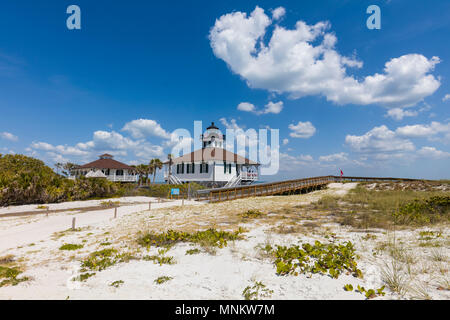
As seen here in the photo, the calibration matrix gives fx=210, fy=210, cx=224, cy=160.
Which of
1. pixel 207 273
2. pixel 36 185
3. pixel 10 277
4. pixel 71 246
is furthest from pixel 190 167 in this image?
pixel 207 273

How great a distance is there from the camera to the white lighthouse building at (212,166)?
33188 millimetres

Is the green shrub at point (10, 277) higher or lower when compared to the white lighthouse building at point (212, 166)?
lower

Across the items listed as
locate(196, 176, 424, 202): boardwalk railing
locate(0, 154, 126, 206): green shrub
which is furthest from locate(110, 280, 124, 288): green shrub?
locate(0, 154, 126, 206): green shrub

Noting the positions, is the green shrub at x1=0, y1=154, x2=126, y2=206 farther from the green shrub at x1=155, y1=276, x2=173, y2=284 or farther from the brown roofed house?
the green shrub at x1=155, y1=276, x2=173, y2=284

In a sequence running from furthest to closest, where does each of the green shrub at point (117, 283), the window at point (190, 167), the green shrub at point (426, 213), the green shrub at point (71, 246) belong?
the window at point (190, 167)
the green shrub at point (426, 213)
the green shrub at point (71, 246)
the green shrub at point (117, 283)

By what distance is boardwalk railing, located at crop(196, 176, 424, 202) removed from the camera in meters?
21.6

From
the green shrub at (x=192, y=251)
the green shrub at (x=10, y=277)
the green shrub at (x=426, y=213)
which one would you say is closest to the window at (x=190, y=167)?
the green shrub at (x=426, y=213)

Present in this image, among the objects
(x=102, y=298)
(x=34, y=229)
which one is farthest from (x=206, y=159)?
(x=102, y=298)

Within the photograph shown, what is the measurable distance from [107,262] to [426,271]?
707cm

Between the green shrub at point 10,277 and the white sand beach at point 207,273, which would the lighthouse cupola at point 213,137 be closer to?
the white sand beach at point 207,273

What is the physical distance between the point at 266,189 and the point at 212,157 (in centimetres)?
1086
